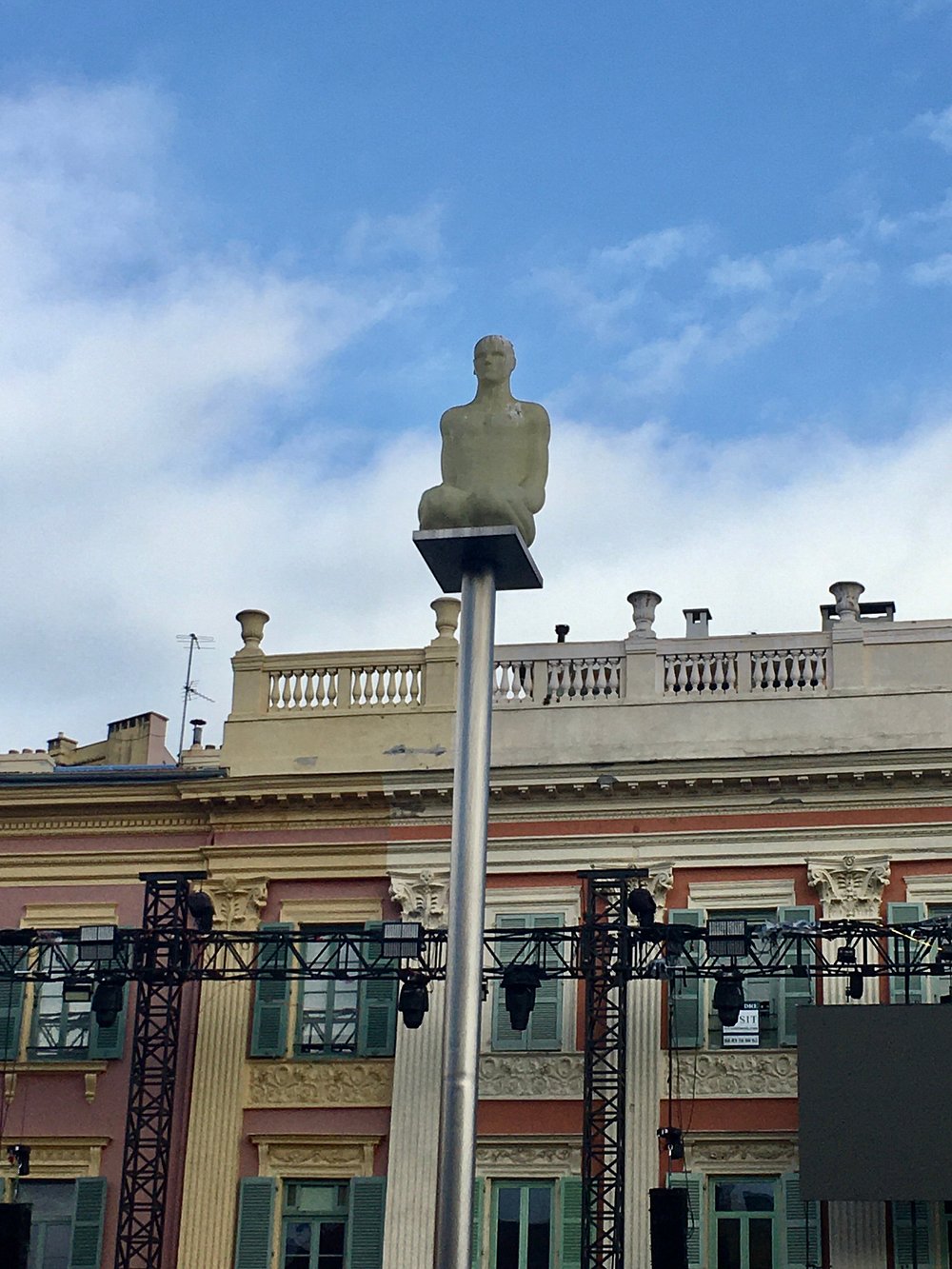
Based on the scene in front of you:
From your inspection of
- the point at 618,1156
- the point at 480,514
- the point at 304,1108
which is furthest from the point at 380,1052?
the point at 480,514

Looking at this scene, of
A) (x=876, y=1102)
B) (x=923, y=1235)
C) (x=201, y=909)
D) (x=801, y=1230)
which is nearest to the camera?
(x=876, y=1102)

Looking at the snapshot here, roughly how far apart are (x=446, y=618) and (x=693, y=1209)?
28.2 ft

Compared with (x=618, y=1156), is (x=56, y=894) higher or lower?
higher

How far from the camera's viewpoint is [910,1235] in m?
27.4

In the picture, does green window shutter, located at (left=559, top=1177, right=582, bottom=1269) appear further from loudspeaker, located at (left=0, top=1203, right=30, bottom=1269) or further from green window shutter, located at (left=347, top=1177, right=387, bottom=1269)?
loudspeaker, located at (left=0, top=1203, right=30, bottom=1269)

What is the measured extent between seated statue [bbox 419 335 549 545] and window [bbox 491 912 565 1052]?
1087 centimetres

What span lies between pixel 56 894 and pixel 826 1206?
438 inches

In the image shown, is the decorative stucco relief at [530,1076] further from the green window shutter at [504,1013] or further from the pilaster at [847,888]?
the pilaster at [847,888]

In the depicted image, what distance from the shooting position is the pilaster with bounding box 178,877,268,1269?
29016 millimetres

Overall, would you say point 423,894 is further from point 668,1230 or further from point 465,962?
point 465,962

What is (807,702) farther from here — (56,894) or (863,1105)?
(56,894)

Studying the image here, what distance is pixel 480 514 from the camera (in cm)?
1869

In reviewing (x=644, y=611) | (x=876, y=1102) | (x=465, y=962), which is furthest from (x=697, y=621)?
(x=465, y=962)

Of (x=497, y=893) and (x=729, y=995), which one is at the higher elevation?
(x=497, y=893)
